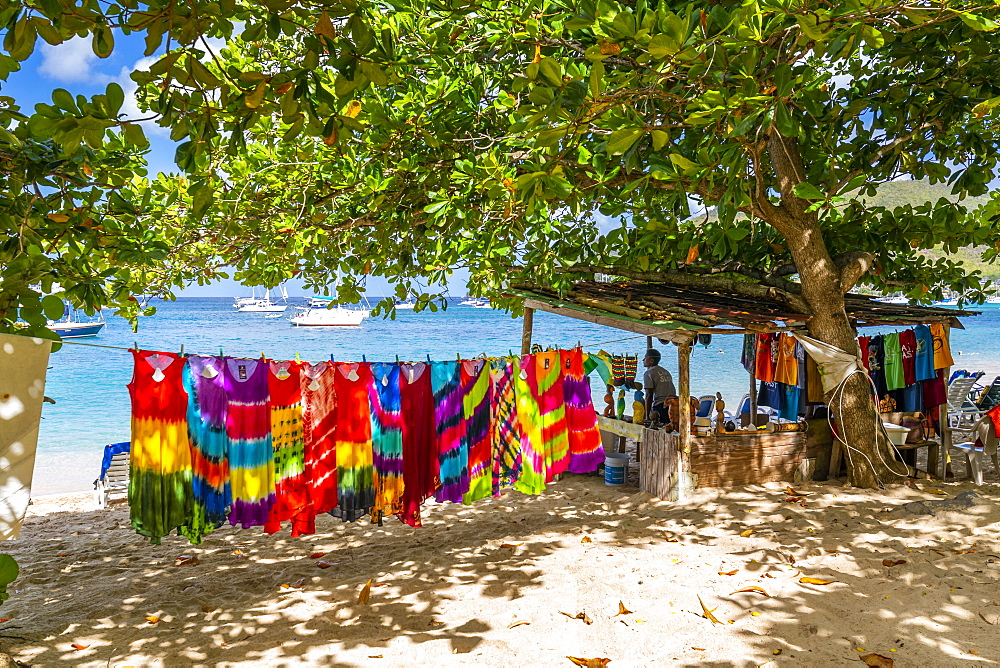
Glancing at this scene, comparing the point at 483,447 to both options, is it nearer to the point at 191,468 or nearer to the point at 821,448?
the point at 191,468

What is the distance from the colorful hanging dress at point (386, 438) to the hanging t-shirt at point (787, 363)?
534 cm

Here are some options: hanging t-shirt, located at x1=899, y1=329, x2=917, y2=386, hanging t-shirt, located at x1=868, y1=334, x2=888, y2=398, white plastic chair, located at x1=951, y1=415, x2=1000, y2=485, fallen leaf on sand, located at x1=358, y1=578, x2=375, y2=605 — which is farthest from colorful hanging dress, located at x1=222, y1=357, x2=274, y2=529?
white plastic chair, located at x1=951, y1=415, x2=1000, y2=485

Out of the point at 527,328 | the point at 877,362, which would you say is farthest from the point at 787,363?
the point at 527,328

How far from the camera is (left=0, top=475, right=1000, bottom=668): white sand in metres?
4.11

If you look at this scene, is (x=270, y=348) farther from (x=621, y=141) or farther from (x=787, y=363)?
(x=621, y=141)

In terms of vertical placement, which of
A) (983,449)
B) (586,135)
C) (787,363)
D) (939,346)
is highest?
(586,135)

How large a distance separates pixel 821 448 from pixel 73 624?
26.2 ft

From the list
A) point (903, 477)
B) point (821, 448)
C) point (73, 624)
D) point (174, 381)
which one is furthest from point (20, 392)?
point (903, 477)

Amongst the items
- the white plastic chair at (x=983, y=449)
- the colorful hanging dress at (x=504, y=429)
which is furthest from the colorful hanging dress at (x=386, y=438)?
the white plastic chair at (x=983, y=449)

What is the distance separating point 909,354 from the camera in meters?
8.22

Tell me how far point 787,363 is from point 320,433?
5998mm

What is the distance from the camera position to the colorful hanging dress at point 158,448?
172 inches

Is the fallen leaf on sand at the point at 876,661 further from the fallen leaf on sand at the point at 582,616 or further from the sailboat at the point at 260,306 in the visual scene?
the sailboat at the point at 260,306

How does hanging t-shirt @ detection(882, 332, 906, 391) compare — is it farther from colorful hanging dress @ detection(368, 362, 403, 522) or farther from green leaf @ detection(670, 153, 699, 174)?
colorful hanging dress @ detection(368, 362, 403, 522)
